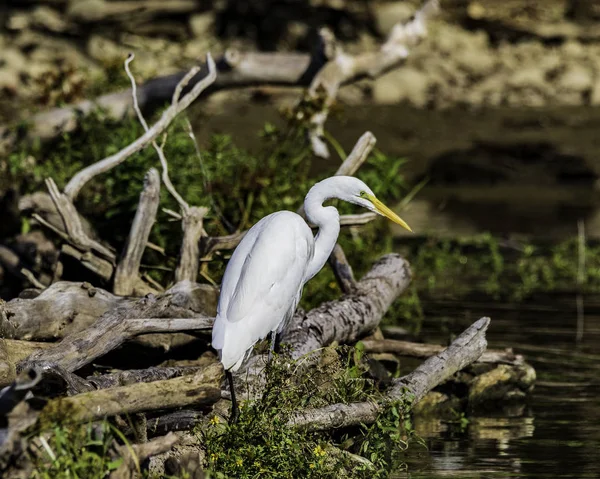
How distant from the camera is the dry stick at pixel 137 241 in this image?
25.1 feet

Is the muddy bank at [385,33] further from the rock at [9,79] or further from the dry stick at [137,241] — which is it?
the dry stick at [137,241]

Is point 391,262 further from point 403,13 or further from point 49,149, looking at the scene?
point 403,13

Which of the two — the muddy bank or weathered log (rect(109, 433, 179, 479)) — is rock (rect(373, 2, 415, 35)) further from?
weathered log (rect(109, 433, 179, 479))

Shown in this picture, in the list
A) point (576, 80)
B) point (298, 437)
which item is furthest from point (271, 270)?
point (576, 80)

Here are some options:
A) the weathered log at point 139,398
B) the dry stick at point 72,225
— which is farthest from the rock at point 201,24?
the weathered log at point 139,398

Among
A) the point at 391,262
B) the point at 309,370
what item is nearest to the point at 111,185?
the point at 391,262

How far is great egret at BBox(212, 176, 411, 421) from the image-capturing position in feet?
19.4

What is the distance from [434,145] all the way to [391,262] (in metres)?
16.1

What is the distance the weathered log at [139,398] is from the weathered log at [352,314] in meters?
1.35

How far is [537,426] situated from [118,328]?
2739 mm

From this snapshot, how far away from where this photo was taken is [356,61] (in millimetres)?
11383

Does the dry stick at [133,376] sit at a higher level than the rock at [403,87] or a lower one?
higher

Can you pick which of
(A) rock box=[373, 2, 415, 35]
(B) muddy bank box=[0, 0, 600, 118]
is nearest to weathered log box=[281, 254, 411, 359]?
(B) muddy bank box=[0, 0, 600, 118]

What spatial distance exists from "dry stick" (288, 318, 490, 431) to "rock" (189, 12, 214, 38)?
62.5 ft
